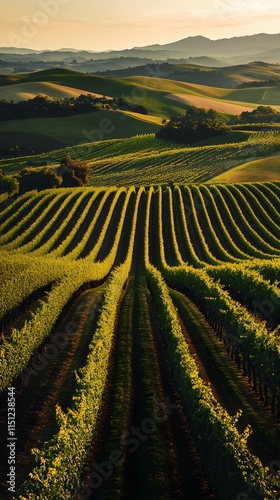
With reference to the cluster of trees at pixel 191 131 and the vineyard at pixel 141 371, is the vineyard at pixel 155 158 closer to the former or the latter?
the cluster of trees at pixel 191 131

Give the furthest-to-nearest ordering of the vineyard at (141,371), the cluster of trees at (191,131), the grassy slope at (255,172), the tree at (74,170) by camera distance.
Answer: the cluster of trees at (191,131) < the grassy slope at (255,172) < the tree at (74,170) < the vineyard at (141,371)

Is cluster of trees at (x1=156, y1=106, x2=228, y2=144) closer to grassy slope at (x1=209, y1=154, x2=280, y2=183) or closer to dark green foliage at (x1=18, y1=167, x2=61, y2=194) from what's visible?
grassy slope at (x1=209, y1=154, x2=280, y2=183)

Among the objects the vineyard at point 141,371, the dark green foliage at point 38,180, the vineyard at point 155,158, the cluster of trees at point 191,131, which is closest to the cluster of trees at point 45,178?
the dark green foliage at point 38,180

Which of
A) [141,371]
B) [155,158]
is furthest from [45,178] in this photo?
[141,371]

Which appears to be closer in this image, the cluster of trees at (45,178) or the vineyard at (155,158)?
the cluster of trees at (45,178)

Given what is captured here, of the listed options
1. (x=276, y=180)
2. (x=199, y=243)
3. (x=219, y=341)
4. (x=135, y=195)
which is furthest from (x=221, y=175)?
(x=219, y=341)

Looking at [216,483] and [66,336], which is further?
[66,336]

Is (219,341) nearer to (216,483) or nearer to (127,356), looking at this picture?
(127,356)
